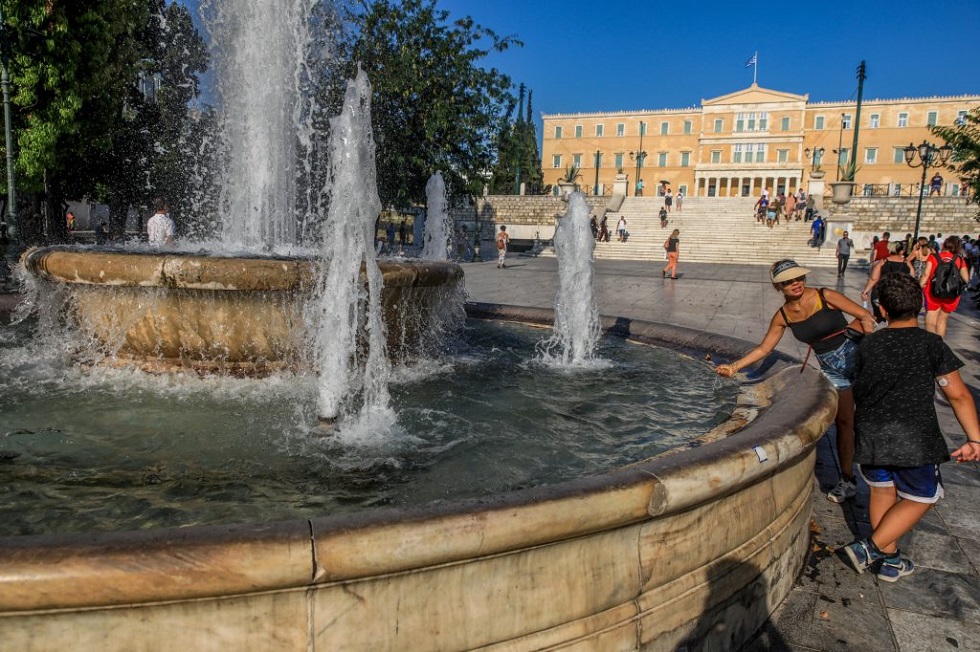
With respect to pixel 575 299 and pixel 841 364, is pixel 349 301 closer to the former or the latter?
pixel 841 364

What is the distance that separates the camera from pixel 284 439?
3.51 m

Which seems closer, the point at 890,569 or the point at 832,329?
the point at 890,569

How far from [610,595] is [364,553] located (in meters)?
0.86

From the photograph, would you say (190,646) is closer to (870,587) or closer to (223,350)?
(870,587)

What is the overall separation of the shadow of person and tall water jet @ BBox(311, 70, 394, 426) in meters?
2.09

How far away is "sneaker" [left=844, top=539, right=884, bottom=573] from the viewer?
2.95m

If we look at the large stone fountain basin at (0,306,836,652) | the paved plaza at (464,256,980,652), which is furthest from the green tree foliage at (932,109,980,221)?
the large stone fountain basin at (0,306,836,652)

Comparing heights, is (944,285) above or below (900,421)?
above

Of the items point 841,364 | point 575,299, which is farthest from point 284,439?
point 575,299

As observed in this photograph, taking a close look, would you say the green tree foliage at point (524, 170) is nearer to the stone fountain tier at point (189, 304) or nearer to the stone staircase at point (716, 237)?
the stone staircase at point (716, 237)

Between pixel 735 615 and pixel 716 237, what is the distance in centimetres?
3105

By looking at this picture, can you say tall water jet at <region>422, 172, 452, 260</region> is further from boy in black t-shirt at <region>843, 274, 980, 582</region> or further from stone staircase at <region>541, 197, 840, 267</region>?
boy in black t-shirt at <region>843, 274, 980, 582</region>

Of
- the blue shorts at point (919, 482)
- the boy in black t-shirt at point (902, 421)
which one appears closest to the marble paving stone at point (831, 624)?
the boy in black t-shirt at point (902, 421)

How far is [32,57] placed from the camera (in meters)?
15.5
